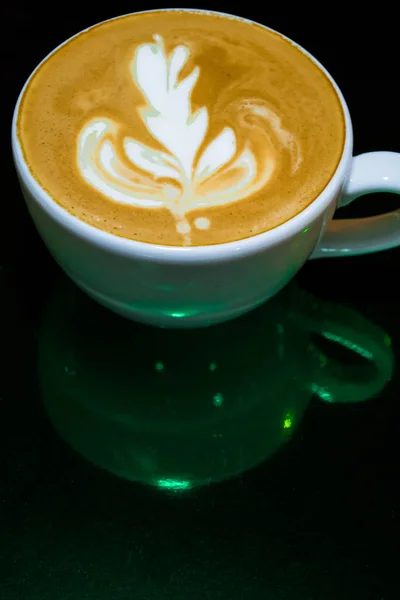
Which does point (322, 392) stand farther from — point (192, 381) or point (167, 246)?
point (167, 246)

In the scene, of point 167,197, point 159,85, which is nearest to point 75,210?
point 167,197

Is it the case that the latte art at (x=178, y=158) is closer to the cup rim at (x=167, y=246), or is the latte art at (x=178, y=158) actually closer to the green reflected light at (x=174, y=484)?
the cup rim at (x=167, y=246)

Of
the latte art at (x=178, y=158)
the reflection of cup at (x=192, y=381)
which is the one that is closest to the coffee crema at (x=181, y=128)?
the latte art at (x=178, y=158)

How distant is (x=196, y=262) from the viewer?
67 centimetres

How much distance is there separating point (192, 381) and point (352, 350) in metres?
0.19

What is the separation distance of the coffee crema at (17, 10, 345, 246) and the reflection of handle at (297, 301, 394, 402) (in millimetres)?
236

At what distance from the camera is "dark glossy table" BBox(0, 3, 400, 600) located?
754 mm

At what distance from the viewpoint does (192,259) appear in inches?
26.4

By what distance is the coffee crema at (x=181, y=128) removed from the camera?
0.72 metres

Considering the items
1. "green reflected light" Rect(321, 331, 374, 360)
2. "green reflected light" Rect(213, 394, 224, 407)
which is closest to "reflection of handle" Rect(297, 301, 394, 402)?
"green reflected light" Rect(321, 331, 374, 360)

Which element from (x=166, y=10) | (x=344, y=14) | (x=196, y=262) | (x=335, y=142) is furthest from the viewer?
(x=344, y=14)

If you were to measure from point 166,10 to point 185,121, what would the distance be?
0.18m

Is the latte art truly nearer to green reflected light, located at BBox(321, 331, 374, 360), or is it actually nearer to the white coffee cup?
the white coffee cup

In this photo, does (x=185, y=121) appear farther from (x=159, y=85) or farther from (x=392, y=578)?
(x=392, y=578)
